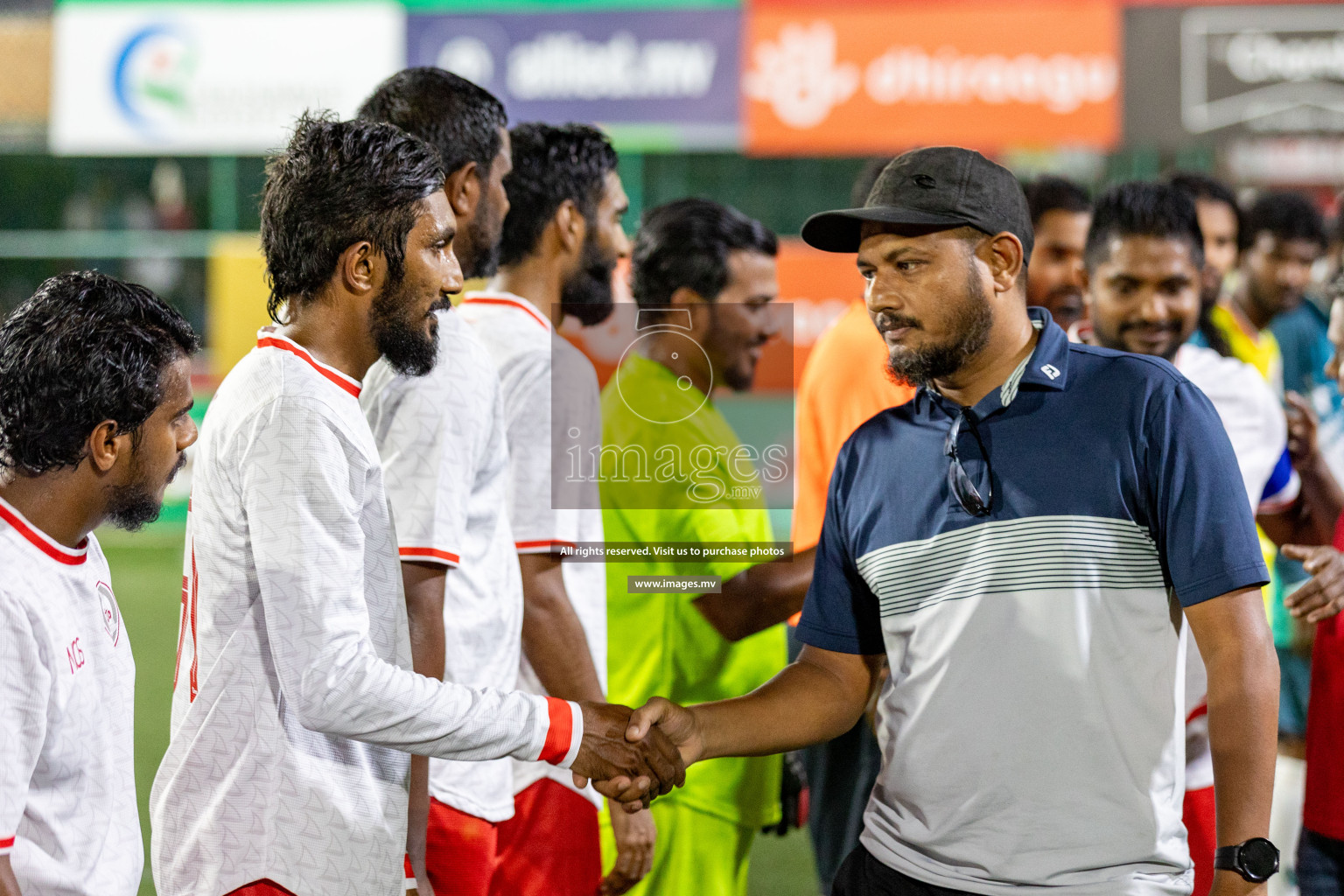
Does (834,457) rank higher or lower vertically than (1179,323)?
lower

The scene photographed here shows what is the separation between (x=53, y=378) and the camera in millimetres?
1883

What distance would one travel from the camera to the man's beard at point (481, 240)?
273cm

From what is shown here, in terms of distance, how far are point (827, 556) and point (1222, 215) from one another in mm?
3425

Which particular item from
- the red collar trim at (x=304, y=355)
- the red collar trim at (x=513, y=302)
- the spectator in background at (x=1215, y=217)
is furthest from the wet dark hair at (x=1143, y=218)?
the red collar trim at (x=304, y=355)

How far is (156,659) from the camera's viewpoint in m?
8.50

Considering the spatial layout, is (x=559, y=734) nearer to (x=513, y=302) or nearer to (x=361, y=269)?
(x=361, y=269)

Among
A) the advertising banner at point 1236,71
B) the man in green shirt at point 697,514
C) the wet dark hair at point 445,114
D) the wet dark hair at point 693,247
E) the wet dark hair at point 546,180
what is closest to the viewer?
the man in green shirt at point 697,514

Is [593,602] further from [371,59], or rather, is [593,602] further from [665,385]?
[371,59]

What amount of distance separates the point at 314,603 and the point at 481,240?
1101mm

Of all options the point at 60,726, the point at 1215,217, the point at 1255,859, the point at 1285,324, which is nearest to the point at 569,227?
the point at 60,726

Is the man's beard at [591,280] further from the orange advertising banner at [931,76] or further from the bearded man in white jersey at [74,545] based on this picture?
the orange advertising banner at [931,76]

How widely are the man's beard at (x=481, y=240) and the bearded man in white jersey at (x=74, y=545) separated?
801 mm

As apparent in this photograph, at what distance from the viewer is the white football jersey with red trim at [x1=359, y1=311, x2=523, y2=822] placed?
2.32 meters

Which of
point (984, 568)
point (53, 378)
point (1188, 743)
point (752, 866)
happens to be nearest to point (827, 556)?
point (984, 568)
